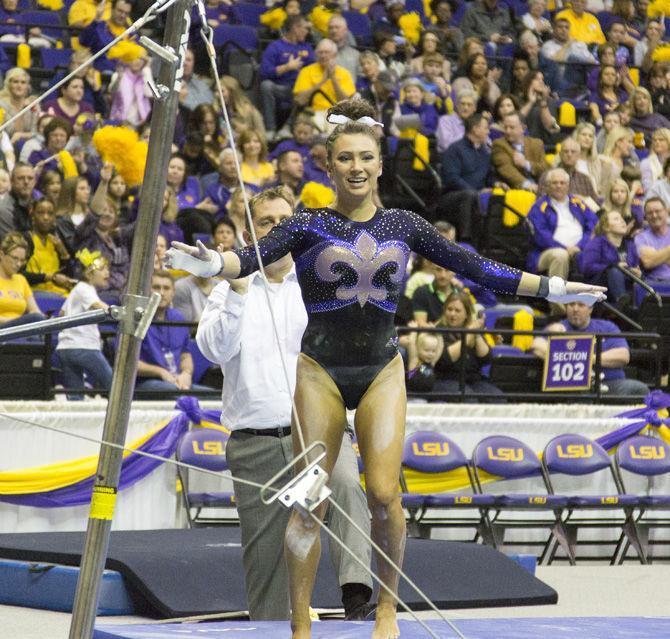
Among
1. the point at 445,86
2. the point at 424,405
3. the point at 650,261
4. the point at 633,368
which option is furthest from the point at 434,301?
the point at 445,86

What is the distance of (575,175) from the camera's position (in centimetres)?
1259

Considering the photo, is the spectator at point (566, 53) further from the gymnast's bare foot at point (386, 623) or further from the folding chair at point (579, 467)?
the gymnast's bare foot at point (386, 623)

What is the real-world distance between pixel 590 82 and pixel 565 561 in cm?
672

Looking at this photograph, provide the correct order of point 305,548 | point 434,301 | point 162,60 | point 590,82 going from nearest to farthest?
point 162,60, point 305,548, point 434,301, point 590,82

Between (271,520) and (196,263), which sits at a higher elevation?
(196,263)

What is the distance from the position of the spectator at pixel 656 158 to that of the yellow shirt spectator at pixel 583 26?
6.64 ft

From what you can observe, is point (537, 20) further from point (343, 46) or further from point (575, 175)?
point (575, 175)

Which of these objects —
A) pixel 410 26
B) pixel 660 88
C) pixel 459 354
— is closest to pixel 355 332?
pixel 459 354

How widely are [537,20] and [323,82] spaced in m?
3.64

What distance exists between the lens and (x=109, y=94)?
1145 centimetres

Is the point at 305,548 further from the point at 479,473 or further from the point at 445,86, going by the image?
the point at 445,86

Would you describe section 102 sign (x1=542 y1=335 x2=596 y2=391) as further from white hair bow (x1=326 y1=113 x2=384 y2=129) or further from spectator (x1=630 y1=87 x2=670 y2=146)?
white hair bow (x1=326 y1=113 x2=384 y2=129)

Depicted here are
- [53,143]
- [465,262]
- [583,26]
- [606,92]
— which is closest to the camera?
[465,262]

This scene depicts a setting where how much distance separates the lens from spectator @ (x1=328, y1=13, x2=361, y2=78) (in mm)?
12844
